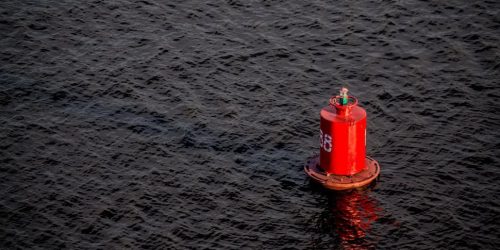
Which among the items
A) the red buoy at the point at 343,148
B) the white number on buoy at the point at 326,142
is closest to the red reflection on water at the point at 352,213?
the red buoy at the point at 343,148

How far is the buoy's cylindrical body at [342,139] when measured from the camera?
97.5 ft

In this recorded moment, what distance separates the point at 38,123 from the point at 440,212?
70.1 feet

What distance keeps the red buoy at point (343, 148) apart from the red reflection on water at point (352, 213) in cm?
49

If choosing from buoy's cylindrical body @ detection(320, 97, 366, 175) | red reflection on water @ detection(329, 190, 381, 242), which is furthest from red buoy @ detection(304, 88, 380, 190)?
red reflection on water @ detection(329, 190, 381, 242)

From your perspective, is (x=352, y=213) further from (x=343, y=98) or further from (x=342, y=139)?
(x=343, y=98)

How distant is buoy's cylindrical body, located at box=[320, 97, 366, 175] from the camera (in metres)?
29.7

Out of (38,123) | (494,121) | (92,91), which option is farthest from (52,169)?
(494,121)

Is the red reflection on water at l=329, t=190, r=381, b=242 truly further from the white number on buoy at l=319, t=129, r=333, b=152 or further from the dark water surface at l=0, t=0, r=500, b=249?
the white number on buoy at l=319, t=129, r=333, b=152

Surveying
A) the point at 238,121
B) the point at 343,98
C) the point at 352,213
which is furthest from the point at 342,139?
the point at 238,121

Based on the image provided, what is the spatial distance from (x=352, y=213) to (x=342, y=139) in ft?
10.6

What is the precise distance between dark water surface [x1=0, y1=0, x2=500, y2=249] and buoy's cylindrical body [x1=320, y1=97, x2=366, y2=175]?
121 centimetres

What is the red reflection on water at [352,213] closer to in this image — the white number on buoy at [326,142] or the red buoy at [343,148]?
the red buoy at [343,148]

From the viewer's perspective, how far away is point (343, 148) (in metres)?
30.1

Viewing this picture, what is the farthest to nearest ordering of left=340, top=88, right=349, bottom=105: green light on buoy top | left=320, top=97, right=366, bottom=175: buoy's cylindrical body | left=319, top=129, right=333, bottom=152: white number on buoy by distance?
1. left=319, top=129, right=333, bottom=152: white number on buoy
2. left=340, top=88, right=349, bottom=105: green light on buoy top
3. left=320, top=97, right=366, bottom=175: buoy's cylindrical body
